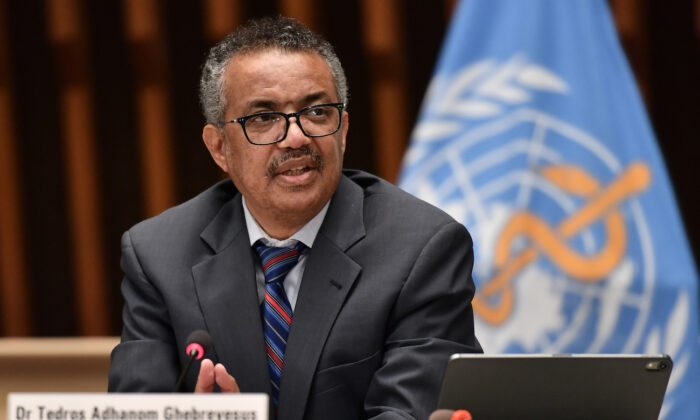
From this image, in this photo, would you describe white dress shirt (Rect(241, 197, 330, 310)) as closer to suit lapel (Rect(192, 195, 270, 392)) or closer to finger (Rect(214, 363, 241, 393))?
suit lapel (Rect(192, 195, 270, 392))

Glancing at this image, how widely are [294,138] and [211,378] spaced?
0.55 metres

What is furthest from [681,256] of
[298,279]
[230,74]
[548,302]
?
[230,74]

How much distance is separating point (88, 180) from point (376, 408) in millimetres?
2507

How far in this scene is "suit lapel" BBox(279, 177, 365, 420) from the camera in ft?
6.00

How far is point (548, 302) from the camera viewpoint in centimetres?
310

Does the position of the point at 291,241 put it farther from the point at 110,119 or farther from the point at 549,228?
the point at 110,119

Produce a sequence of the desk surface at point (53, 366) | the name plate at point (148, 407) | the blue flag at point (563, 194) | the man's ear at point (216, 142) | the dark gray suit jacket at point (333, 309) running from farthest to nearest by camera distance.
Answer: the desk surface at point (53, 366), the blue flag at point (563, 194), the man's ear at point (216, 142), the dark gray suit jacket at point (333, 309), the name plate at point (148, 407)

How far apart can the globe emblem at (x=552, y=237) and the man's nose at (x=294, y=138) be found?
4.54 feet

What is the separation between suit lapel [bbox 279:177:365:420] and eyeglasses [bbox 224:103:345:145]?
8.4 inches

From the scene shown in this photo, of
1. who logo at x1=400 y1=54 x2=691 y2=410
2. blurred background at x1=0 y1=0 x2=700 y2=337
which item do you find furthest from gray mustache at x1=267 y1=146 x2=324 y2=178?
blurred background at x1=0 y1=0 x2=700 y2=337

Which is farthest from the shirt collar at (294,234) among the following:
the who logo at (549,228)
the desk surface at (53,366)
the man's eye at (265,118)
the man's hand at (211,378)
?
the desk surface at (53,366)

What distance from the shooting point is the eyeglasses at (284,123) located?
1.89m

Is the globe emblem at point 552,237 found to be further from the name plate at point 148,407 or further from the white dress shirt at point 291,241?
the name plate at point 148,407

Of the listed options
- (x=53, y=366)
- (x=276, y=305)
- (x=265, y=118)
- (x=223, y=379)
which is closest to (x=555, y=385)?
(x=223, y=379)
